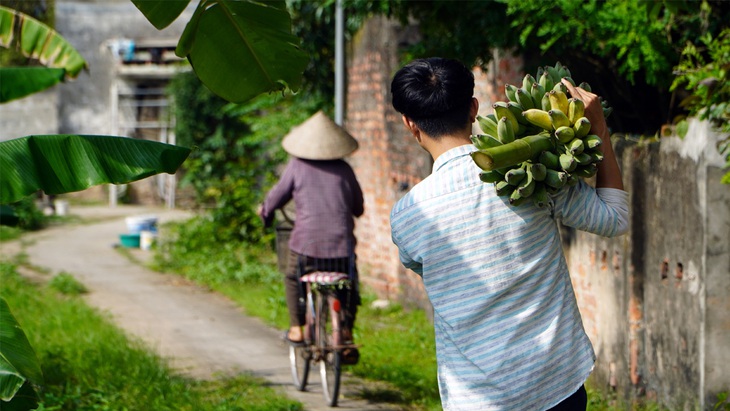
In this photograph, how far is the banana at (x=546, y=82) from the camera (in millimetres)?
3018

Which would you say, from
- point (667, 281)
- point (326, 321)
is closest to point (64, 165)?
point (326, 321)

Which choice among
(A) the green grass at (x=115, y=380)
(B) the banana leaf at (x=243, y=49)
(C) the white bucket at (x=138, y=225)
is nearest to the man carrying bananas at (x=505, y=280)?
(B) the banana leaf at (x=243, y=49)

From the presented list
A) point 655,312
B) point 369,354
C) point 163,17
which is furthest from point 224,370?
point 163,17

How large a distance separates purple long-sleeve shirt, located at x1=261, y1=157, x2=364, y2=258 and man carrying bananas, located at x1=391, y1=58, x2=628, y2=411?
395 cm

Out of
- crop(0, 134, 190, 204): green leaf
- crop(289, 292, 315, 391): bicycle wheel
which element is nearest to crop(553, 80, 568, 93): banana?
crop(0, 134, 190, 204): green leaf

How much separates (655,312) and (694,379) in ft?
1.96

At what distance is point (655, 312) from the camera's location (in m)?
5.74

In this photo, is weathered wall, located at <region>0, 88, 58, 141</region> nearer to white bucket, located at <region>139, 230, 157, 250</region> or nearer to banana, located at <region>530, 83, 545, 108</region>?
white bucket, located at <region>139, 230, 157, 250</region>

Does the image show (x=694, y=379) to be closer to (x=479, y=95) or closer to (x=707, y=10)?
(x=707, y=10)

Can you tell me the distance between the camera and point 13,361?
12.0 ft

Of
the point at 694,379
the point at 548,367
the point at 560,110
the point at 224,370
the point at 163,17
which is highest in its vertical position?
the point at 163,17

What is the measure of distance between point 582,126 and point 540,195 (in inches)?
9.3

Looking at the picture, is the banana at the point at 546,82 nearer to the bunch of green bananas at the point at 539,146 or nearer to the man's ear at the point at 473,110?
the bunch of green bananas at the point at 539,146

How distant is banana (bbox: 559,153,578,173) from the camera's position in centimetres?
282
